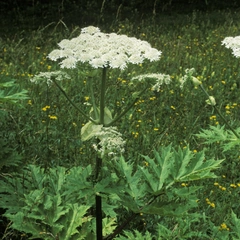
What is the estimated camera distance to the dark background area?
13.5 m

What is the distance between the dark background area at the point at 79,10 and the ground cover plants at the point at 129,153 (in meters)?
4.68

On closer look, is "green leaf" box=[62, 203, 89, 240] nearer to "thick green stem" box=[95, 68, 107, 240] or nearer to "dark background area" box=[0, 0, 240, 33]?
"thick green stem" box=[95, 68, 107, 240]

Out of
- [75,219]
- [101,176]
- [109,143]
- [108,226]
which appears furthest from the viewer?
[108,226]

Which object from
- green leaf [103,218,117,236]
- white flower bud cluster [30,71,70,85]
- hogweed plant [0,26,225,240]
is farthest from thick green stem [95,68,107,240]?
green leaf [103,218,117,236]

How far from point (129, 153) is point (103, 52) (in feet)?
6.66

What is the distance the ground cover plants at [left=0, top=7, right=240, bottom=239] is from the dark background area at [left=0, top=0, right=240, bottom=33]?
4.68 metres

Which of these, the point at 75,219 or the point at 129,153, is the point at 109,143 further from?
the point at 129,153

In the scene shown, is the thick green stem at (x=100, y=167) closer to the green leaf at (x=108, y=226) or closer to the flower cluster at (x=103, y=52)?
the flower cluster at (x=103, y=52)

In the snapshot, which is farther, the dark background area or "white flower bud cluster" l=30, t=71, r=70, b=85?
the dark background area

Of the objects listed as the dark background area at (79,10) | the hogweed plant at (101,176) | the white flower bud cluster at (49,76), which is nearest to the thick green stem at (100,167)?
the hogweed plant at (101,176)

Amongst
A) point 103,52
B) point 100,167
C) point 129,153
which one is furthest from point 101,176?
point 129,153

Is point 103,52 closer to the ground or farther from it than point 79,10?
farther from it

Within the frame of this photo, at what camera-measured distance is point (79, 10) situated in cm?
1473

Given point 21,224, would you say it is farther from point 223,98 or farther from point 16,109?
point 223,98
